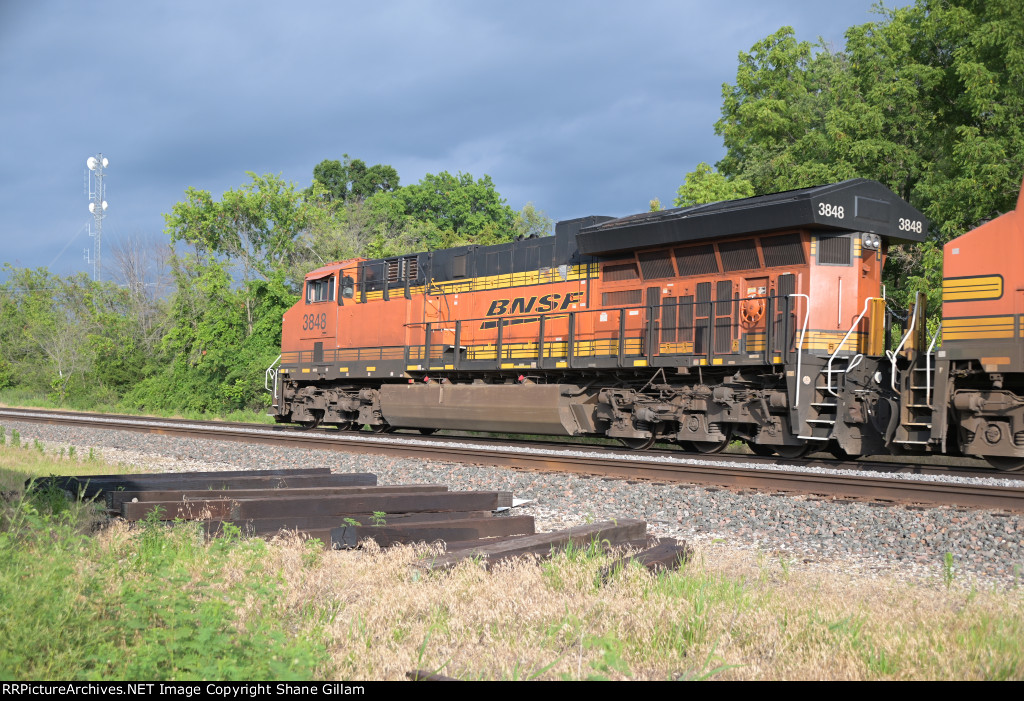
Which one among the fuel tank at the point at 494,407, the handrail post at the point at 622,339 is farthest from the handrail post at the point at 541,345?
the handrail post at the point at 622,339

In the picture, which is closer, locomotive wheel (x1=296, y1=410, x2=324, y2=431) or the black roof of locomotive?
the black roof of locomotive

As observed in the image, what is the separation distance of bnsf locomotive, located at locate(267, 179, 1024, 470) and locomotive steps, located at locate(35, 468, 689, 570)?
608 cm

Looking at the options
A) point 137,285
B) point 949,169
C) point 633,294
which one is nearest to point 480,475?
point 633,294

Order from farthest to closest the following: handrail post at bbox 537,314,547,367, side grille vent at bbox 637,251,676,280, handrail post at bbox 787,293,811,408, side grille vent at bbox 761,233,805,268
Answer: handrail post at bbox 537,314,547,367, side grille vent at bbox 637,251,676,280, side grille vent at bbox 761,233,805,268, handrail post at bbox 787,293,811,408

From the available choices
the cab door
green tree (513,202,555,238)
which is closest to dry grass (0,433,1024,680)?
the cab door

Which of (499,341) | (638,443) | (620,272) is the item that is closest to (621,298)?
(620,272)

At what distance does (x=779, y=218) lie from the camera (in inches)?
492

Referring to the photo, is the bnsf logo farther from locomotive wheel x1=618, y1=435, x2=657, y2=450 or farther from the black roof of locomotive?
locomotive wheel x1=618, y1=435, x2=657, y2=450

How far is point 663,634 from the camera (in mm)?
3895

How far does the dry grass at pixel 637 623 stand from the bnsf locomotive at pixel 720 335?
598 cm

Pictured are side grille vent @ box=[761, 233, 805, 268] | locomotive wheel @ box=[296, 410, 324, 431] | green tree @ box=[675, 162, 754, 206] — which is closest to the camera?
side grille vent @ box=[761, 233, 805, 268]

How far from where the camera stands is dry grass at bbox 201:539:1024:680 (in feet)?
11.5

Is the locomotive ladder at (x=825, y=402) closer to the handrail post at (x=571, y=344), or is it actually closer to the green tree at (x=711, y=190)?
the handrail post at (x=571, y=344)
